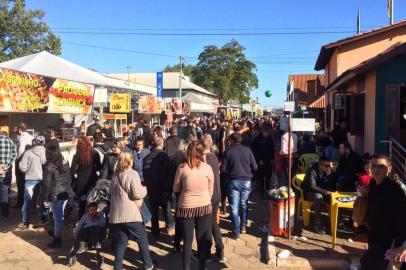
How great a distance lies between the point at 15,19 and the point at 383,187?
1490 inches

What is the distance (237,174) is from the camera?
21.9 ft

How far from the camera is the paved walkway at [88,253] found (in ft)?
18.9

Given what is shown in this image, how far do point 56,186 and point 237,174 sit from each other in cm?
283

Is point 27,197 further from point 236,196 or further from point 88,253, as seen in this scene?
point 236,196

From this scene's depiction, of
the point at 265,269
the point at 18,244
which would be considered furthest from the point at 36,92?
the point at 265,269

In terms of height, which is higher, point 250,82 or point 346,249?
point 250,82

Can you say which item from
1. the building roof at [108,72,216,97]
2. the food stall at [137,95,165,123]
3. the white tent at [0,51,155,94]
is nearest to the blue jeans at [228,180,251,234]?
the white tent at [0,51,155,94]

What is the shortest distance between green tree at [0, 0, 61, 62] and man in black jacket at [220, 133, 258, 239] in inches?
1311

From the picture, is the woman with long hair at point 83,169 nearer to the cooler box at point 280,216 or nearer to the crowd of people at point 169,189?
the crowd of people at point 169,189

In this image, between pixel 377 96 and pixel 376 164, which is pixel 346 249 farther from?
pixel 377 96

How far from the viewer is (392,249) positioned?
11.7 ft

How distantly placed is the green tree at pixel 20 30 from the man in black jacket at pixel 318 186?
33.9 meters

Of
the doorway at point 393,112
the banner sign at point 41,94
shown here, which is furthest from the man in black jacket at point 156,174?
the doorway at point 393,112

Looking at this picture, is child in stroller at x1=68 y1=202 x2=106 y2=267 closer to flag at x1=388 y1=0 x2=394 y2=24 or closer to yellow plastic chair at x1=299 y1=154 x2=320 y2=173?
yellow plastic chair at x1=299 y1=154 x2=320 y2=173
